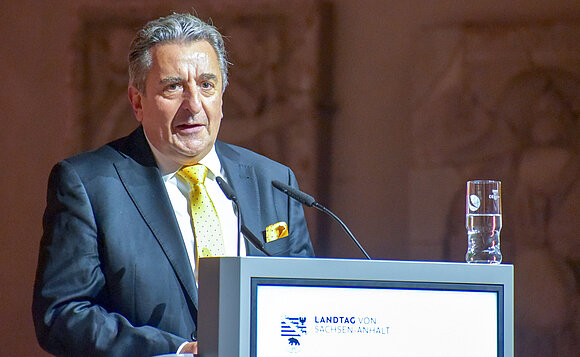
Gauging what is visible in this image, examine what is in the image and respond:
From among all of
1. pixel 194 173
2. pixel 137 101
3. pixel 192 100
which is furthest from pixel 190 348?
pixel 137 101

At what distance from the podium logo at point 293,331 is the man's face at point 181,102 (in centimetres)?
107

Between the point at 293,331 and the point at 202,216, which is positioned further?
the point at 202,216

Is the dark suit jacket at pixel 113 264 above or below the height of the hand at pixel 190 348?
above

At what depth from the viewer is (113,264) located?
2.15 meters

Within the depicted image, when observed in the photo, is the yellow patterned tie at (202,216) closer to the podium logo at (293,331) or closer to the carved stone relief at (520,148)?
the podium logo at (293,331)

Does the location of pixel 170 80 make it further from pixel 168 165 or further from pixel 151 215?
→ pixel 151 215

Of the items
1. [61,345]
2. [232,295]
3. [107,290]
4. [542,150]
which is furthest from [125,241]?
[542,150]

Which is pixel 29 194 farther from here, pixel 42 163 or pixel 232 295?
pixel 232 295

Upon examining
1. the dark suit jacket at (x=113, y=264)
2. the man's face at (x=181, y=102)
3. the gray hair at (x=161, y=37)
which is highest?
the gray hair at (x=161, y=37)

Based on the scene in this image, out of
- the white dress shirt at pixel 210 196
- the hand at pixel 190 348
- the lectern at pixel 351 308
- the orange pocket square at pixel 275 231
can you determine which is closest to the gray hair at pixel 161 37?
the white dress shirt at pixel 210 196

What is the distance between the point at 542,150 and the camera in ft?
11.7

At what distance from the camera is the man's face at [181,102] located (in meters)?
2.32

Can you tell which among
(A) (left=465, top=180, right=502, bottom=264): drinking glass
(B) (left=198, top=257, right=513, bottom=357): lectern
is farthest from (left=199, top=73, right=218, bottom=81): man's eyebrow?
(B) (left=198, top=257, right=513, bottom=357): lectern

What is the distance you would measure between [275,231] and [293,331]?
93 cm
